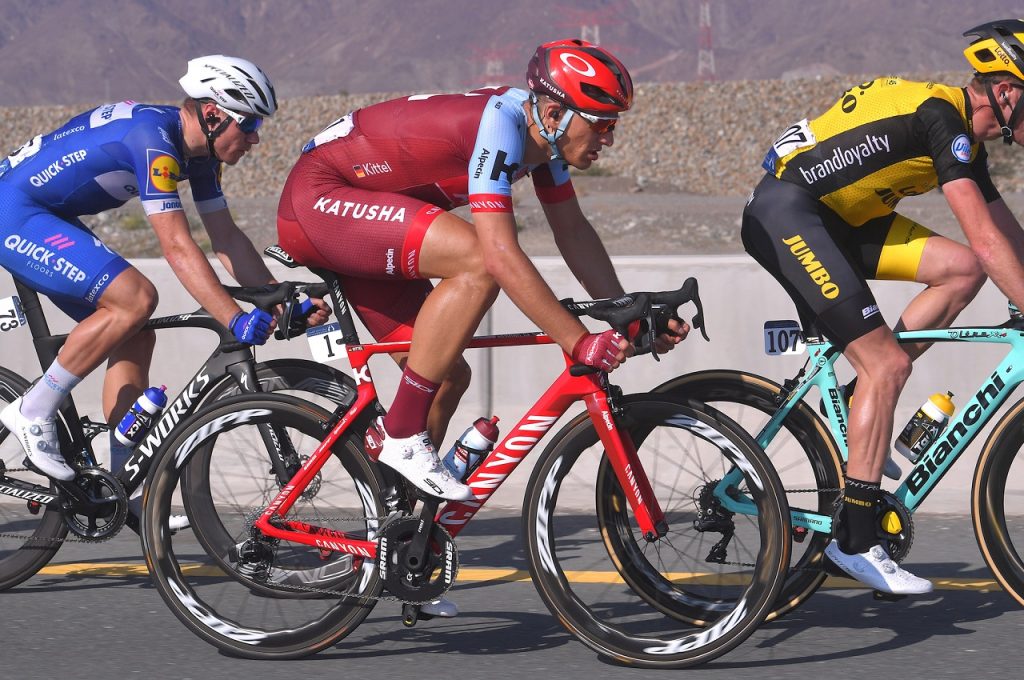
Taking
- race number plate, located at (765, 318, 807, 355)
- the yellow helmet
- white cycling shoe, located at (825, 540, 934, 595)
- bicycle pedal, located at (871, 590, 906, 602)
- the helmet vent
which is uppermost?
the yellow helmet

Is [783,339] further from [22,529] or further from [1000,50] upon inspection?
[22,529]

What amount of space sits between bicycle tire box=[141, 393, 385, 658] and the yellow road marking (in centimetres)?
13

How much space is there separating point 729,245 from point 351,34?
16622cm

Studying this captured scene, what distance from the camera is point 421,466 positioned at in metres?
4.74

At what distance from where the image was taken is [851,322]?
196 inches

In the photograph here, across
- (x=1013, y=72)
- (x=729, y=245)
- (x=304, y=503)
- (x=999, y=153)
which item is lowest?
(x=304, y=503)

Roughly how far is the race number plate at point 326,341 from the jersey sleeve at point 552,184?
0.81 m

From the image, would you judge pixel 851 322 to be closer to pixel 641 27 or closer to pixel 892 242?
pixel 892 242

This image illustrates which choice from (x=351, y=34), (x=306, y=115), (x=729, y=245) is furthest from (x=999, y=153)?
(x=351, y=34)

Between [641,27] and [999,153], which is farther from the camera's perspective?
[641,27]

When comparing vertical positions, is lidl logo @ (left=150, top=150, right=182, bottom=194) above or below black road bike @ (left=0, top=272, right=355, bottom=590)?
above

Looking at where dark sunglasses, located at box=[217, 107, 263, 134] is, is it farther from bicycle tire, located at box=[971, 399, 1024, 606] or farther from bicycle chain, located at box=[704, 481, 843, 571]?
bicycle tire, located at box=[971, 399, 1024, 606]

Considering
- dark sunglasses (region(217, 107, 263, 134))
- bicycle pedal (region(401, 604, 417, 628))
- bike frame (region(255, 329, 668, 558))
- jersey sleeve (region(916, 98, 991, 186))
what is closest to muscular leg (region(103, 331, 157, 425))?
dark sunglasses (region(217, 107, 263, 134))

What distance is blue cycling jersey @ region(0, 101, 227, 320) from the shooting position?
5453mm
